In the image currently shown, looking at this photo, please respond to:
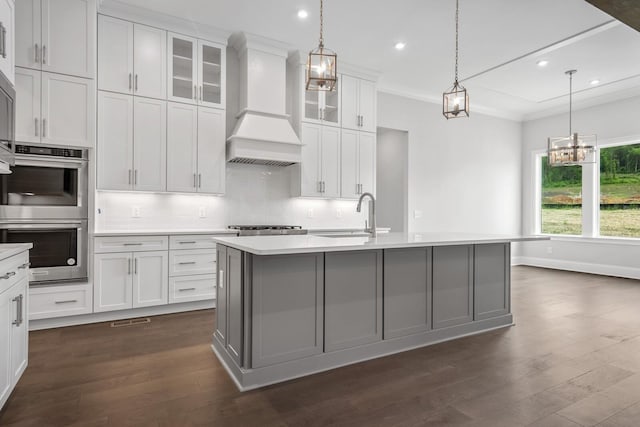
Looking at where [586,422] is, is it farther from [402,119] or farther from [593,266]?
[593,266]

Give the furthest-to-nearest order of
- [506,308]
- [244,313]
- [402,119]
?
[402,119]
[506,308]
[244,313]

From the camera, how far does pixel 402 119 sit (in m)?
6.38

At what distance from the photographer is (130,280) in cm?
379

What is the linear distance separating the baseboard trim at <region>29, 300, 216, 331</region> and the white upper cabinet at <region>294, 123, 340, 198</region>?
1985mm

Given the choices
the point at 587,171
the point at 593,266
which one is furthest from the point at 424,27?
the point at 593,266

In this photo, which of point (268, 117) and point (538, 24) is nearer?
point (538, 24)

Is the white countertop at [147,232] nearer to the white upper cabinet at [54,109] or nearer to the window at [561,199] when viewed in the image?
the white upper cabinet at [54,109]

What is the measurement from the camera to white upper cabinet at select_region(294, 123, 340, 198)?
16.6 feet

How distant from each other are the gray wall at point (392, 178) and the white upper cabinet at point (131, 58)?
3729 millimetres

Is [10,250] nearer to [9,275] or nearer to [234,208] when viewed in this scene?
[9,275]

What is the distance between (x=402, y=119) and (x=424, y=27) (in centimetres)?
221

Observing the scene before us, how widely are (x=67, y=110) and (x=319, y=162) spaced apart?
2.95 meters

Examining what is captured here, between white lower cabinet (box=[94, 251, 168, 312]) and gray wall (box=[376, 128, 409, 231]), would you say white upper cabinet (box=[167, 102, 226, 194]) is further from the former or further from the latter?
gray wall (box=[376, 128, 409, 231])

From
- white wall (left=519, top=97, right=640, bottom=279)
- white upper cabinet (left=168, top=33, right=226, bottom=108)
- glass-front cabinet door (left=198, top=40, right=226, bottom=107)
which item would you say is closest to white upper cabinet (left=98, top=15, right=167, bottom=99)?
white upper cabinet (left=168, top=33, right=226, bottom=108)
